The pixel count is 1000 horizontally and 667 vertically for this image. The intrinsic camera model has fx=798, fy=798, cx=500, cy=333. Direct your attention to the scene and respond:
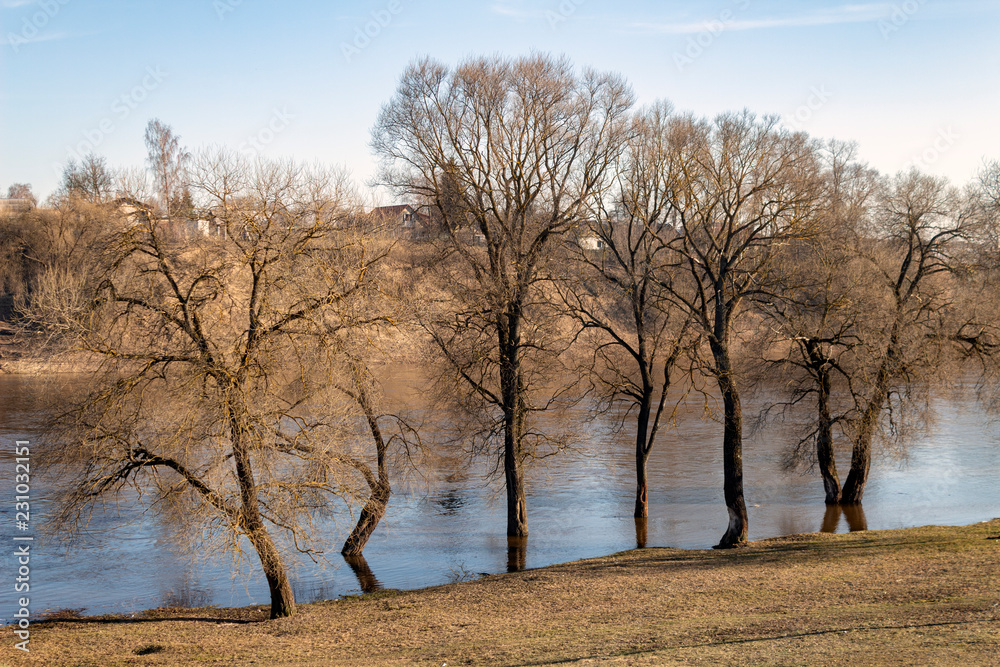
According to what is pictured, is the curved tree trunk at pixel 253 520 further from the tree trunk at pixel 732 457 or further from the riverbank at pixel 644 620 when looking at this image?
the tree trunk at pixel 732 457

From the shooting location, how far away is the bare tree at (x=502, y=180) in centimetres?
2050

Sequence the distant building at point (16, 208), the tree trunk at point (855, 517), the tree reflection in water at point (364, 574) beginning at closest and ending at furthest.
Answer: the tree reflection in water at point (364, 574) → the tree trunk at point (855, 517) → the distant building at point (16, 208)

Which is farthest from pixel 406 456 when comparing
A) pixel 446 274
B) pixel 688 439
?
pixel 688 439

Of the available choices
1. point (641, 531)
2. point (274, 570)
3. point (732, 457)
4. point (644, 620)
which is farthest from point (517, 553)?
point (644, 620)

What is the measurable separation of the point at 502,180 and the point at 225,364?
34.4 feet

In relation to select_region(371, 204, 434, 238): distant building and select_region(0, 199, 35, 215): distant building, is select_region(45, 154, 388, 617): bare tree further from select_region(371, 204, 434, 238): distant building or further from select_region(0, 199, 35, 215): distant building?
select_region(0, 199, 35, 215): distant building

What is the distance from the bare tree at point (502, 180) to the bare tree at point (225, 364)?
20.9 ft

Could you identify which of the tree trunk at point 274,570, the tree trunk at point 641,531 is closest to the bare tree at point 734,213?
the tree trunk at point 641,531

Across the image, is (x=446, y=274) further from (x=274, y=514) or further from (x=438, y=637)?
(x=438, y=637)

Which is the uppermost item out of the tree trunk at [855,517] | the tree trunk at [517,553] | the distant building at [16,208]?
the distant building at [16,208]

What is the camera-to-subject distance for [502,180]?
Answer: 21016 millimetres

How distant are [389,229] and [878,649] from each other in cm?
1417

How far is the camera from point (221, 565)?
61.6 feet

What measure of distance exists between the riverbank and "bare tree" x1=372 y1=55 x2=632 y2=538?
6054 millimetres
